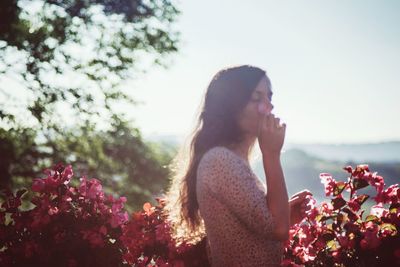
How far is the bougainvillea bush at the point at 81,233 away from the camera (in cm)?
336

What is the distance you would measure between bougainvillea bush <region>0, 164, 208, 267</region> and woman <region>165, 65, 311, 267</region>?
122cm

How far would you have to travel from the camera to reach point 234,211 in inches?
Answer: 73.0

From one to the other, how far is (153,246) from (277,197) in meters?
2.07

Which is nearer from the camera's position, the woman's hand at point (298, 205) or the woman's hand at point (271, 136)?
the woman's hand at point (271, 136)

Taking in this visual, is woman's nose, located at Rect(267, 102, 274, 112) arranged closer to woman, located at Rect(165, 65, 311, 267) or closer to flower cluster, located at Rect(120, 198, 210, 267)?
woman, located at Rect(165, 65, 311, 267)

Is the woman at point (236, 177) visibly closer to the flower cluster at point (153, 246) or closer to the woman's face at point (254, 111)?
the woman's face at point (254, 111)

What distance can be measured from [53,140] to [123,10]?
3925mm

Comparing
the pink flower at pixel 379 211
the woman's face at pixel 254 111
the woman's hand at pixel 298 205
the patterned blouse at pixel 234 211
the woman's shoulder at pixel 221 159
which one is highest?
the woman's face at pixel 254 111

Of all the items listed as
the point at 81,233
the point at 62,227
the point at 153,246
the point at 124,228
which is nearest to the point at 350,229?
the point at 153,246

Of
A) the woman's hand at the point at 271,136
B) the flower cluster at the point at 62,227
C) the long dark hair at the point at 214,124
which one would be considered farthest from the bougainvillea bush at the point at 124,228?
the woman's hand at the point at 271,136

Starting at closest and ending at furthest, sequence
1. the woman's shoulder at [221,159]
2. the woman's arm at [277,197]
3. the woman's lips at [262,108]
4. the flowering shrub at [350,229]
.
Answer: the woman's arm at [277,197] < the woman's shoulder at [221,159] < the woman's lips at [262,108] < the flowering shrub at [350,229]

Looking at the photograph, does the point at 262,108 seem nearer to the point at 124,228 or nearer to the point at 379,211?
the point at 379,211

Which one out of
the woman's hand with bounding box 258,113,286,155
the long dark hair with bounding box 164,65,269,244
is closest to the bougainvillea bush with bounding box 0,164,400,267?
the long dark hair with bounding box 164,65,269,244

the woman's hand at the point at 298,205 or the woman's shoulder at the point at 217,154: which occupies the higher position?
the woman's hand at the point at 298,205
